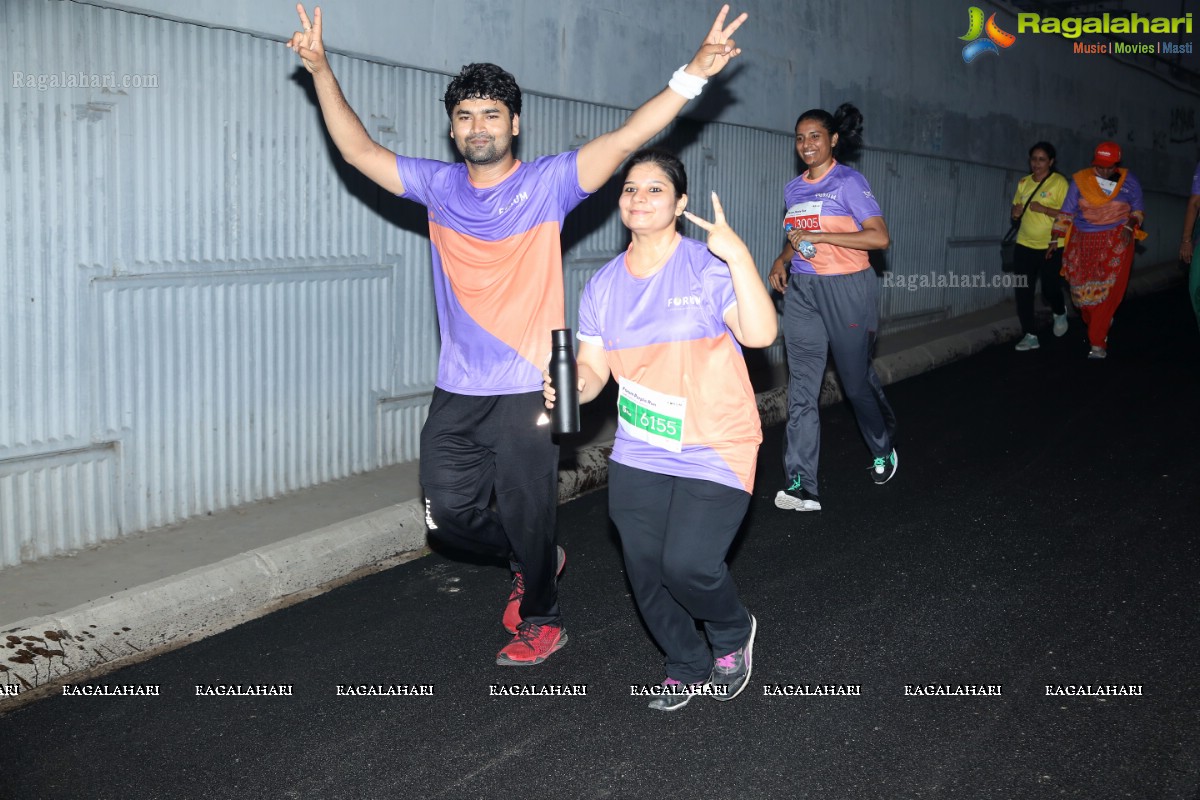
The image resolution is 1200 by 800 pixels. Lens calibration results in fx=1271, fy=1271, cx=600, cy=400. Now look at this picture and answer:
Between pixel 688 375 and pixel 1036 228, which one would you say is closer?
pixel 688 375

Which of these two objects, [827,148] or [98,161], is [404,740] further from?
[827,148]

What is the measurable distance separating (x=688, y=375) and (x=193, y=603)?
8.54 feet

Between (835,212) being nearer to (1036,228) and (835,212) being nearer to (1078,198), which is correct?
(1078,198)

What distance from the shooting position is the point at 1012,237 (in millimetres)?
13242

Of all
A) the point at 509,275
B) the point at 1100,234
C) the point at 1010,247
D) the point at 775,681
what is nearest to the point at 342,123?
the point at 509,275

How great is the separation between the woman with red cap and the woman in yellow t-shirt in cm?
25

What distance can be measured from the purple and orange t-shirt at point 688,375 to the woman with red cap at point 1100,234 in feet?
28.4

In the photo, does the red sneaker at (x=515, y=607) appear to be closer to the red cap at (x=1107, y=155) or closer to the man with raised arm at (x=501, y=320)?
the man with raised arm at (x=501, y=320)

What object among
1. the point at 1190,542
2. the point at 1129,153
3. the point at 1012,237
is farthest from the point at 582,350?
the point at 1129,153

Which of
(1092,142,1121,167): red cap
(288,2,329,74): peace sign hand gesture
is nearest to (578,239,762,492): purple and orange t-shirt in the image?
(288,2,329,74): peace sign hand gesture

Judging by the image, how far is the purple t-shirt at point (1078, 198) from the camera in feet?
39.6

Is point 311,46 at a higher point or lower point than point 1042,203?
higher

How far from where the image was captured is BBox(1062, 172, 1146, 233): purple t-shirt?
12.1 m

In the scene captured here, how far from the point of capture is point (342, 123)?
536 cm
